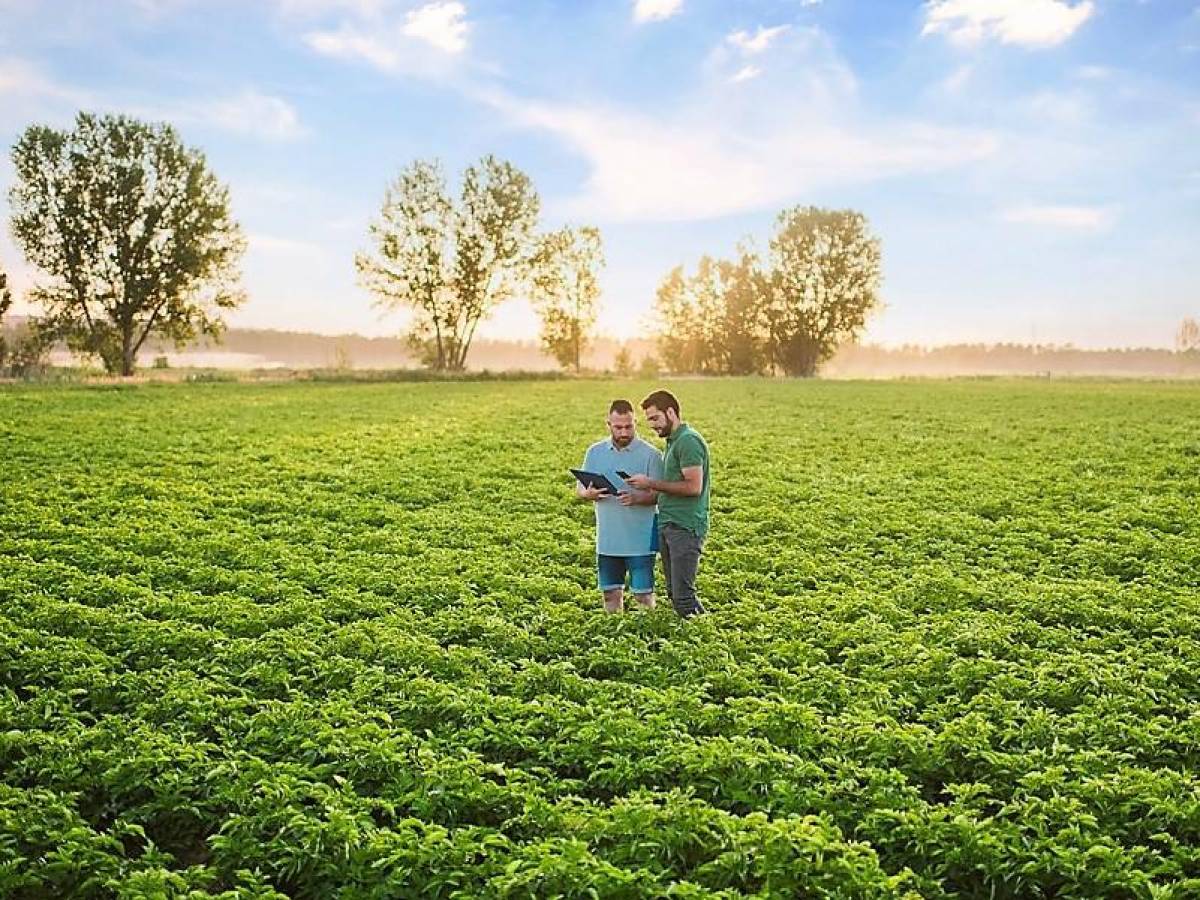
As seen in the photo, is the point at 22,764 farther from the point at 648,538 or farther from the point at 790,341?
the point at 790,341

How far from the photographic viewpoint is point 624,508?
12.7m

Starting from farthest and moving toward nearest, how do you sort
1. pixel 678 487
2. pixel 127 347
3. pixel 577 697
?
pixel 127 347 < pixel 678 487 < pixel 577 697

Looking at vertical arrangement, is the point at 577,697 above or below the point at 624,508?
below

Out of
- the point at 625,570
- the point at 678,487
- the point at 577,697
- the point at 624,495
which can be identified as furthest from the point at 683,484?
the point at 577,697

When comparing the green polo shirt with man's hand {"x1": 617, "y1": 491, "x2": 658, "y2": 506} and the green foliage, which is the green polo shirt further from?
the green foliage

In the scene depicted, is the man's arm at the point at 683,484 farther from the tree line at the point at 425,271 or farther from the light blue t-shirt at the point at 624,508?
the tree line at the point at 425,271

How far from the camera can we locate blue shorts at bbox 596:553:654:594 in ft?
43.1

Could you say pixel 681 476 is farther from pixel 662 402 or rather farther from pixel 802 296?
pixel 802 296

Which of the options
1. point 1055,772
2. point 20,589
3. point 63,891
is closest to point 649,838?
point 1055,772

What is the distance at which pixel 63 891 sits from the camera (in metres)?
7.66

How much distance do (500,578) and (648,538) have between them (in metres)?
4.12

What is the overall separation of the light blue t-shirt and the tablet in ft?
0.62

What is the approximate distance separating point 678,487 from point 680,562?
1134 millimetres

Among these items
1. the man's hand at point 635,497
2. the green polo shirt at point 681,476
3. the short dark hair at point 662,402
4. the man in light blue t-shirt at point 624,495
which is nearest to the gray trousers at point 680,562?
the green polo shirt at point 681,476
